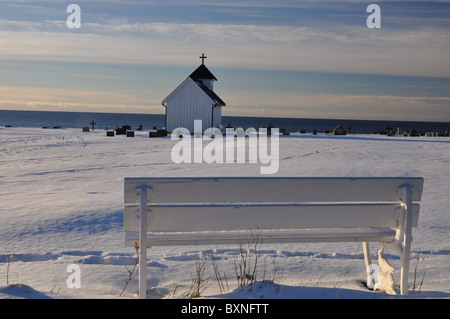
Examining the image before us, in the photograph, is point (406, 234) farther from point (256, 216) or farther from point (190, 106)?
point (190, 106)

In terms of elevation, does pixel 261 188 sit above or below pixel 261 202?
above

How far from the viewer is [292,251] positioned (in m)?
5.96

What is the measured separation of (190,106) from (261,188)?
3419 cm

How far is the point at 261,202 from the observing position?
4.12 metres

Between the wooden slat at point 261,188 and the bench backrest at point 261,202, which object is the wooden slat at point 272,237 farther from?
the wooden slat at point 261,188

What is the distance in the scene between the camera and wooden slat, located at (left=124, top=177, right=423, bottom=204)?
3982 mm

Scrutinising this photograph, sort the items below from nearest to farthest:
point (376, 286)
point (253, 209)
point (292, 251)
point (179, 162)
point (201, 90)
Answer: point (253, 209), point (376, 286), point (292, 251), point (179, 162), point (201, 90)

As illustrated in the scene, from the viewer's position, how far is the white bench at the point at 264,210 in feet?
13.2

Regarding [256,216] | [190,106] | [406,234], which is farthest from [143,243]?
[190,106]

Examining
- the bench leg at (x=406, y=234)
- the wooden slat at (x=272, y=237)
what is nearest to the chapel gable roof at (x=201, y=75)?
the wooden slat at (x=272, y=237)

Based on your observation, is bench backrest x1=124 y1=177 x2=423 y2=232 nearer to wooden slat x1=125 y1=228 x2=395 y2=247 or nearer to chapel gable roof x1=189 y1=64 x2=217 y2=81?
wooden slat x1=125 y1=228 x2=395 y2=247
